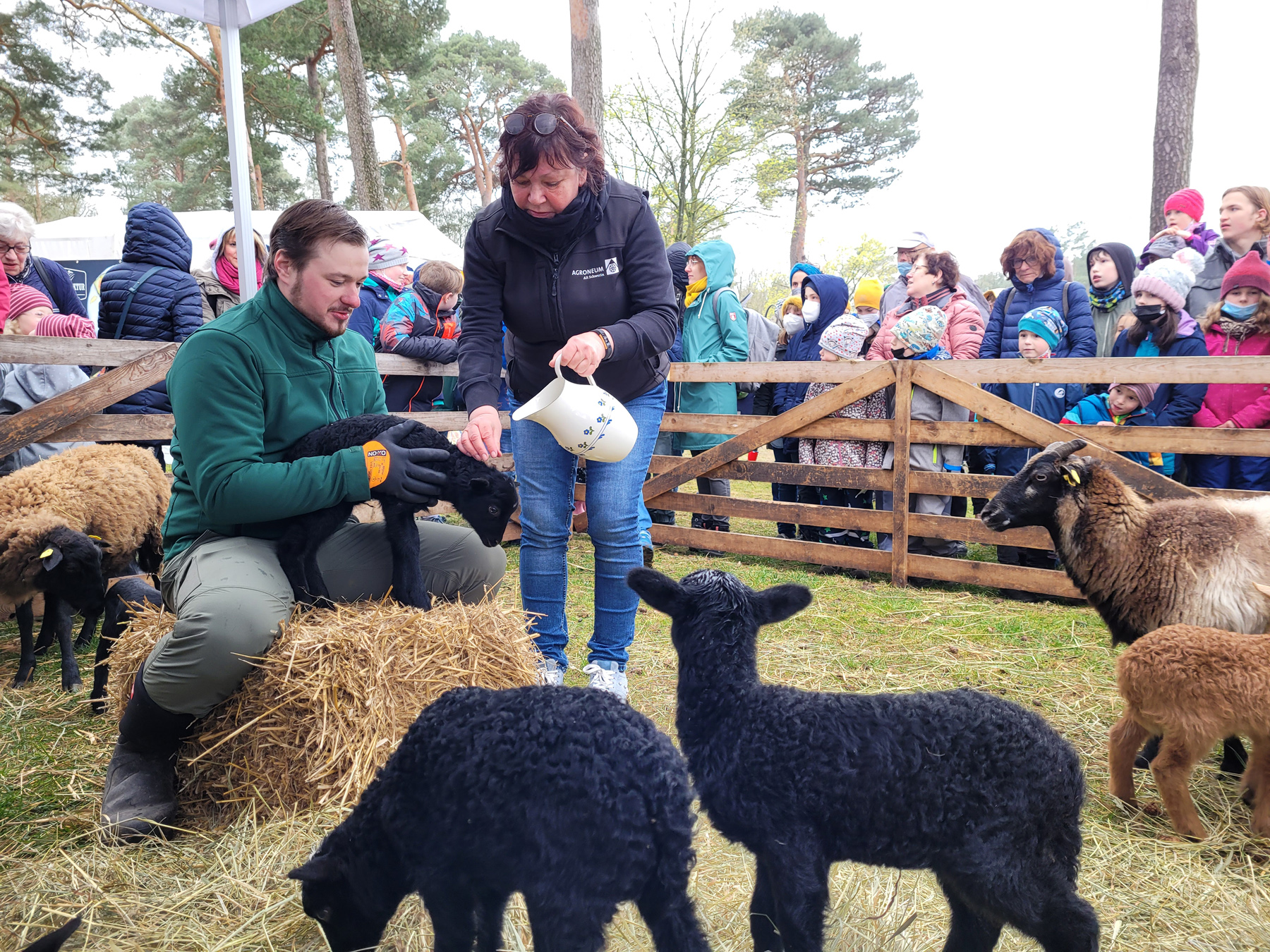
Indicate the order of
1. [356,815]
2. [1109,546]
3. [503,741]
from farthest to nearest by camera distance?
[1109,546] < [356,815] < [503,741]

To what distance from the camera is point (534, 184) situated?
3.01 meters

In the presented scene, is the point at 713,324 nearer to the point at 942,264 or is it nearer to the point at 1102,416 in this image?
the point at 942,264

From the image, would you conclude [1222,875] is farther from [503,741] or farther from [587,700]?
[503,741]

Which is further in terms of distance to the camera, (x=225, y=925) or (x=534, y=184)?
(x=534, y=184)

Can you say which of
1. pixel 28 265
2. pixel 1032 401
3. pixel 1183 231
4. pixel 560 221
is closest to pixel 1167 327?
pixel 1032 401

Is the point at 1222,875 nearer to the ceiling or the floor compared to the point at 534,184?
nearer to the floor

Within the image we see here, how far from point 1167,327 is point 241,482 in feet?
20.4

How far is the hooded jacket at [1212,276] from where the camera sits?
20.0ft

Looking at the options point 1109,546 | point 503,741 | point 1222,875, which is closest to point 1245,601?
point 1109,546

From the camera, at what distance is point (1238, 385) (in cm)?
552

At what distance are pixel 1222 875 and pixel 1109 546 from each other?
5.31 ft

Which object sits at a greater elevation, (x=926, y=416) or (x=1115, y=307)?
(x=1115, y=307)

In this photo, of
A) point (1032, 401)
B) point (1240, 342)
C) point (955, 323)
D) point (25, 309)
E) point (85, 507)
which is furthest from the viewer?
point (955, 323)

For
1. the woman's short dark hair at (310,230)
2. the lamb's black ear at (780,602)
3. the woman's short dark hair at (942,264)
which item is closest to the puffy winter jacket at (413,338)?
the woman's short dark hair at (942,264)
